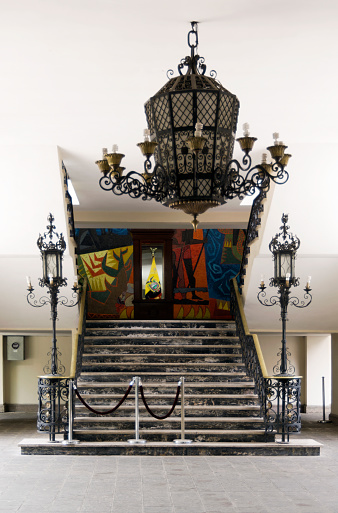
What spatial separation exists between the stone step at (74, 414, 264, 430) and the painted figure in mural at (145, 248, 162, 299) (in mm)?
4369

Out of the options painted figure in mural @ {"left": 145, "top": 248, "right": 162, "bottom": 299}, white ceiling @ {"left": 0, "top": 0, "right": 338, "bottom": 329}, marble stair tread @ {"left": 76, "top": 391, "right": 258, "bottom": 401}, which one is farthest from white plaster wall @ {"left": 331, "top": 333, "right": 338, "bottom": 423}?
white ceiling @ {"left": 0, "top": 0, "right": 338, "bottom": 329}

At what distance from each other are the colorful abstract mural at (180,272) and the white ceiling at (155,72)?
365 centimetres

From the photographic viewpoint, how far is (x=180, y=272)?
14.4 m

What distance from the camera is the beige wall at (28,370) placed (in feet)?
54.0

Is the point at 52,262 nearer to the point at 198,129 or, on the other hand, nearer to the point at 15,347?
the point at 198,129

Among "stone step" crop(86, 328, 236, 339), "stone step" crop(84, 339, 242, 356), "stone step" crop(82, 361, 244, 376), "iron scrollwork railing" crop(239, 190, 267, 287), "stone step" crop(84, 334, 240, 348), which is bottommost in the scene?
"stone step" crop(82, 361, 244, 376)

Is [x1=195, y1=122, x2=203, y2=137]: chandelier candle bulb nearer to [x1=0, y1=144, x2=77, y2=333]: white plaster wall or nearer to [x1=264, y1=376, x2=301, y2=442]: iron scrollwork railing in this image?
[x1=0, y1=144, x2=77, y2=333]: white plaster wall

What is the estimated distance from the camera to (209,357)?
1197 centimetres

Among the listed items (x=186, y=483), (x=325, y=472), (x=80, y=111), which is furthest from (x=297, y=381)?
(x=80, y=111)

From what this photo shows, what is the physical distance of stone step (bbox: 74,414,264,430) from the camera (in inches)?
397

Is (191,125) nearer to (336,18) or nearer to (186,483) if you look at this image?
(336,18)

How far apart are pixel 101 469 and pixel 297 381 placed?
10.5 ft

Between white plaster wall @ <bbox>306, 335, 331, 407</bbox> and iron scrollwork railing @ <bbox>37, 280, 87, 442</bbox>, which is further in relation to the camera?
white plaster wall @ <bbox>306, 335, 331, 407</bbox>

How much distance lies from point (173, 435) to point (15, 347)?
757 cm
